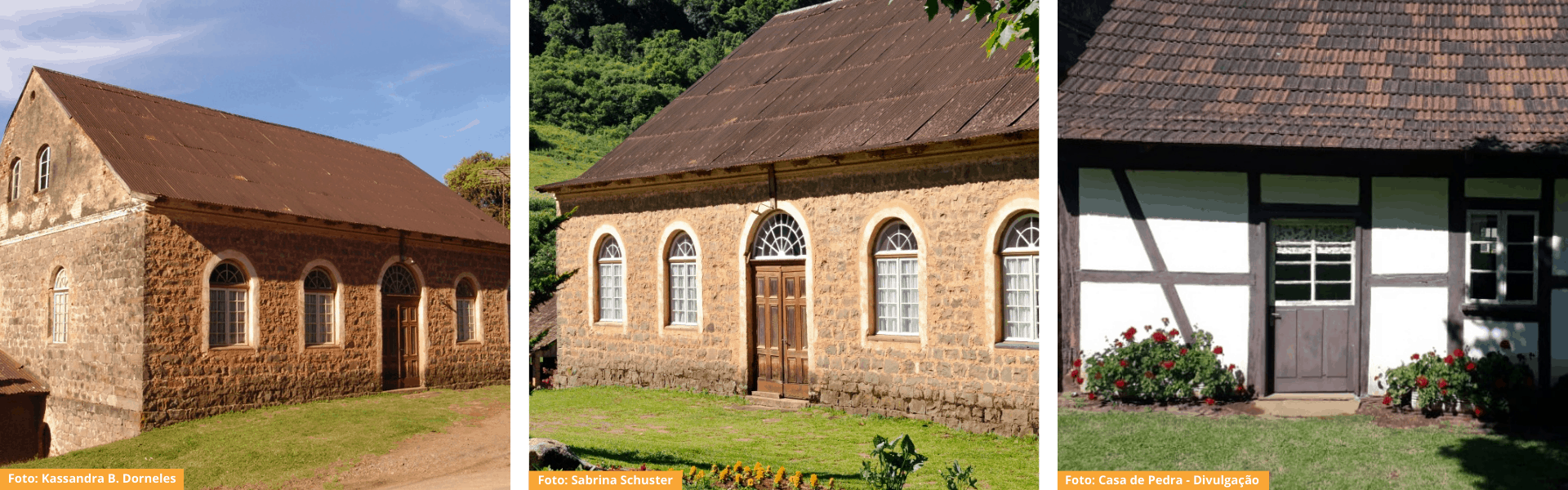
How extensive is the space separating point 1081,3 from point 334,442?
490cm

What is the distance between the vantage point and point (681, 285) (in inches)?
229

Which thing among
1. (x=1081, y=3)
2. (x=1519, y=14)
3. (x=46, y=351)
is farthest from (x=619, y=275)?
(x=1519, y=14)

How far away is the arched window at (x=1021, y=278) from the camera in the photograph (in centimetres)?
572

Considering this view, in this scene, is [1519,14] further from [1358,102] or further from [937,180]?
[937,180]

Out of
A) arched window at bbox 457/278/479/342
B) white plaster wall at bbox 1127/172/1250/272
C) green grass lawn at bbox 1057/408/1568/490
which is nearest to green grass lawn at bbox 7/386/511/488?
arched window at bbox 457/278/479/342

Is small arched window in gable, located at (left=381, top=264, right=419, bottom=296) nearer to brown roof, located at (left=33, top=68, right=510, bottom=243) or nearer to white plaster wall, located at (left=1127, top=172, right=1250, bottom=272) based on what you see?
brown roof, located at (left=33, top=68, right=510, bottom=243)

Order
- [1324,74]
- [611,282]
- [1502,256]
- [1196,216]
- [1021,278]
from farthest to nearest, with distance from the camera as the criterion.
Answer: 1. [1021,278]
2. [611,282]
3. [1502,256]
4. [1324,74]
5. [1196,216]

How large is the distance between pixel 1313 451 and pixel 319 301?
5731mm

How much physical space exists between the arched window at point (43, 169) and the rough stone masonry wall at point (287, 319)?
2.75ft

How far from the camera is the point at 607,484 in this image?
4.85 meters

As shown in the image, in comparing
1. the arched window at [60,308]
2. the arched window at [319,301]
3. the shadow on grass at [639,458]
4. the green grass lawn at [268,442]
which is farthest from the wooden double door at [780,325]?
the arched window at [60,308]

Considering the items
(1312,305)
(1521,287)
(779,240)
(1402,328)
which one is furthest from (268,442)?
(1521,287)

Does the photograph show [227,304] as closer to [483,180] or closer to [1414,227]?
[483,180]

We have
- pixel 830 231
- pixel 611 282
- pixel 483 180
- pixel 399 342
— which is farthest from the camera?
pixel 830 231
